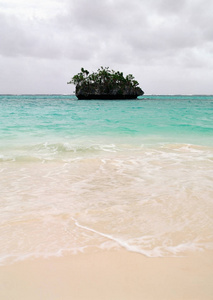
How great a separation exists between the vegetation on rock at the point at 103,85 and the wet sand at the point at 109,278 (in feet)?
334

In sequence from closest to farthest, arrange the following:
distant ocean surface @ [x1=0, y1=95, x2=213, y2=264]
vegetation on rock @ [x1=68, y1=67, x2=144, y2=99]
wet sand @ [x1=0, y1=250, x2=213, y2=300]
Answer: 1. wet sand @ [x1=0, y1=250, x2=213, y2=300]
2. distant ocean surface @ [x1=0, y1=95, x2=213, y2=264]
3. vegetation on rock @ [x1=68, y1=67, x2=144, y2=99]

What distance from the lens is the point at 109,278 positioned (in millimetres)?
2150

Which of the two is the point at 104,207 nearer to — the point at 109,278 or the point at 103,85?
the point at 109,278

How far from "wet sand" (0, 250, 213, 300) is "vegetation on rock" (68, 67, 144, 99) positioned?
334 feet

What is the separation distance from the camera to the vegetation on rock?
101500 millimetres

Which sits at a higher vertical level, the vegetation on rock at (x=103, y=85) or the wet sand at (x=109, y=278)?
the vegetation on rock at (x=103, y=85)

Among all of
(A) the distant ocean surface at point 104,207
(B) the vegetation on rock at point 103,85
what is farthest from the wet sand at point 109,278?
(B) the vegetation on rock at point 103,85

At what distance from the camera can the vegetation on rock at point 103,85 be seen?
101500 millimetres

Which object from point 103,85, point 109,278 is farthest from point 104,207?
point 103,85

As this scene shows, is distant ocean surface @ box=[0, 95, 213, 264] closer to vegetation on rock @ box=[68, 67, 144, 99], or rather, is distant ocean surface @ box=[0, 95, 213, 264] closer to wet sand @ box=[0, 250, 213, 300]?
wet sand @ box=[0, 250, 213, 300]

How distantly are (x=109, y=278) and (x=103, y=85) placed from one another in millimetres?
105318

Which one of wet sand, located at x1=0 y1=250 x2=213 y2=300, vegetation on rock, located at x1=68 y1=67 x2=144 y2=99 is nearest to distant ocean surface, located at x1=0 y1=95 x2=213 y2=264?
wet sand, located at x1=0 y1=250 x2=213 y2=300

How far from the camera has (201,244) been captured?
8.73 ft

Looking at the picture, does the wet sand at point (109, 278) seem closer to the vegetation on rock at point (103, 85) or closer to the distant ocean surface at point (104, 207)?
the distant ocean surface at point (104, 207)
